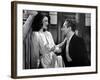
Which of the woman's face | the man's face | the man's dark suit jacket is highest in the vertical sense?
the woman's face

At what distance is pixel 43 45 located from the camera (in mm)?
1817

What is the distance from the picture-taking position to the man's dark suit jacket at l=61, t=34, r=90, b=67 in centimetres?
191

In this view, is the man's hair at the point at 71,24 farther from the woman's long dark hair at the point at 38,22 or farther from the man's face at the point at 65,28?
the woman's long dark hair at the point at 38,22

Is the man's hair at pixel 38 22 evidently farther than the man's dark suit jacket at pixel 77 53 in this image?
No

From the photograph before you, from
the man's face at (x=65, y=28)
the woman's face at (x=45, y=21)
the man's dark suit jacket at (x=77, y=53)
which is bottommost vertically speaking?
the man's dark suit jacket at (x=77, y=53)

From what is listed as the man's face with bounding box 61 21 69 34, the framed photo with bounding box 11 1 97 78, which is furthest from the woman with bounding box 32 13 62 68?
the man's face with bounding box 61 21 69 34

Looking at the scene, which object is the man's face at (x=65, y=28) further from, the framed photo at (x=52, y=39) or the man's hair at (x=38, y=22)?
the man's hair at (x=38, y=22)

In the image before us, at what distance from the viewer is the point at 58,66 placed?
187cm

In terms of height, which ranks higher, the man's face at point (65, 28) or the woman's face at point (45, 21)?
the woman's face at point (45, 21)

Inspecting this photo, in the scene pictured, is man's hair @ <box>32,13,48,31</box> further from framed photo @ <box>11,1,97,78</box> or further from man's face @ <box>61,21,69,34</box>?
man's face @ <box>61,21,69,34</box>

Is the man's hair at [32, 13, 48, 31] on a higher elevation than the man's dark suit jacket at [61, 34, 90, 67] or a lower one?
higher

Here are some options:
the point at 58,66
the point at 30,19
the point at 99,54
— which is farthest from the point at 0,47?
the point at 99,54

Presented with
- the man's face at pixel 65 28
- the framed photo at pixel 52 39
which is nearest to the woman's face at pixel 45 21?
the framed photo at pixel 52 39

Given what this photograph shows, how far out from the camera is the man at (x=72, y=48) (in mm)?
1898
